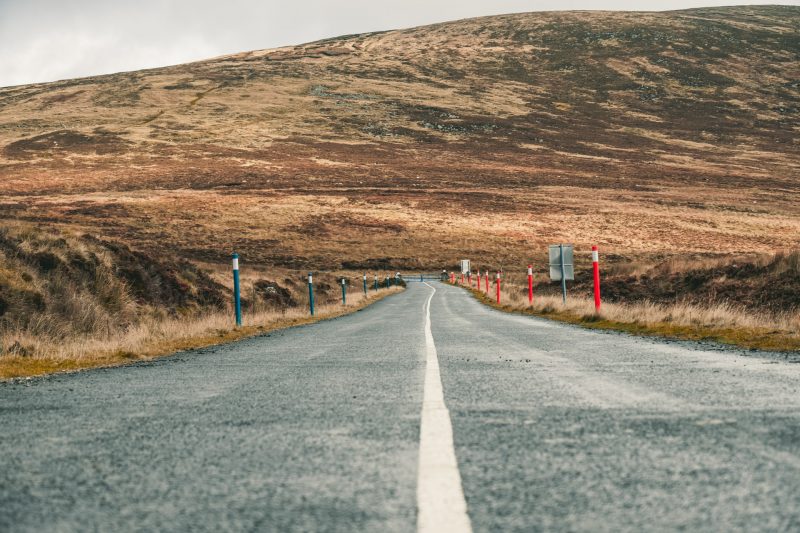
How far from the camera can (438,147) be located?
10719cm

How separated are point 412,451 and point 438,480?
638 mm

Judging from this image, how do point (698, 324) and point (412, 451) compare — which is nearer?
point (412, 451)

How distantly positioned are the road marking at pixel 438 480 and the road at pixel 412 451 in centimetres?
1

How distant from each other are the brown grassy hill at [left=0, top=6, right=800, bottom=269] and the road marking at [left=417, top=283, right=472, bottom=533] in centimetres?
6107

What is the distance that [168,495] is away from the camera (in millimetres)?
3236

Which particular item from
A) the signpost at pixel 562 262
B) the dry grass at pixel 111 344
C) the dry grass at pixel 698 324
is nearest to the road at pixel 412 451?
the dry grass at pixel 111 344

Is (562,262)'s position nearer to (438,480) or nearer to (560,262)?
(560,262)

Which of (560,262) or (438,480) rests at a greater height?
(560,262)

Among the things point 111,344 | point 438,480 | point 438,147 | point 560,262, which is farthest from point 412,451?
point 438,147

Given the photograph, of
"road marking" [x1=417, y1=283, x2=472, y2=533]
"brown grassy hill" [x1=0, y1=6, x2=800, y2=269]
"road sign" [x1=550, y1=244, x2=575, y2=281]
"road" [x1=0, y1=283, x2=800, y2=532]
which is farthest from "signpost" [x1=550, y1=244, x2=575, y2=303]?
"brown grassy hill" [x1=0, y1=6, x2=800, y2=269]

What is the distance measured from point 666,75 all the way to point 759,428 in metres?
155

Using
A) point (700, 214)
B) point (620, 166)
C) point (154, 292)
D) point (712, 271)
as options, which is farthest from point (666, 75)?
point (154, 292)

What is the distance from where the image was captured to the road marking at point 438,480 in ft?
9.21

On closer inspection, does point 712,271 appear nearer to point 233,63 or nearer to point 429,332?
point 429,332
